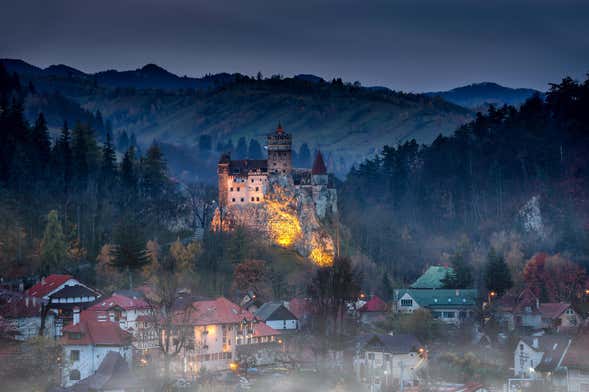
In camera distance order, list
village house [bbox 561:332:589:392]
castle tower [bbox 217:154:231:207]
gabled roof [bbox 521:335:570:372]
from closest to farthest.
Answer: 1. village house [bbox 561:332:589:392]
2. gabled roof [bbox 521:335:570:372]
3. castle tower [bbox 217:154:231:207]

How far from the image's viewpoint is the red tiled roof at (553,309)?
242 feet

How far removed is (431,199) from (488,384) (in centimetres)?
6952

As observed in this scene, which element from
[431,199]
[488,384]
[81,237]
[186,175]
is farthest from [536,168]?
[186,175]

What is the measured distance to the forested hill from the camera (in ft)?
347

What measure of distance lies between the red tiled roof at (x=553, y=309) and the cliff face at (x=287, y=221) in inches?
1264

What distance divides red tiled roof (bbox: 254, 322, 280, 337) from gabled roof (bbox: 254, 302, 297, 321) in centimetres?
336

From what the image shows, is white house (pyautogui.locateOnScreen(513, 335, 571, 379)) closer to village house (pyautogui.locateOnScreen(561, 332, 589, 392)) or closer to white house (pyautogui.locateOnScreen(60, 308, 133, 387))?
village house (pyautogui.locateOnScreen(561, 332, 589, 392))

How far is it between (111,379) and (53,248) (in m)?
29.6

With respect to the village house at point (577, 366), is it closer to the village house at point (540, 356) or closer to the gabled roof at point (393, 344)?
the village house at point (540, 356)

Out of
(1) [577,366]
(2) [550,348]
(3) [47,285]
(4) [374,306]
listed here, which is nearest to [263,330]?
(4) [374,306]

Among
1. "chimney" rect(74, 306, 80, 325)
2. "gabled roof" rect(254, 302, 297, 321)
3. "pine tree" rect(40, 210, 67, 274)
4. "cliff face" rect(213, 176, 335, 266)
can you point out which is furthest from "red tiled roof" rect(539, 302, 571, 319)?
"pine tree" rect(40, 210, 67, 274)

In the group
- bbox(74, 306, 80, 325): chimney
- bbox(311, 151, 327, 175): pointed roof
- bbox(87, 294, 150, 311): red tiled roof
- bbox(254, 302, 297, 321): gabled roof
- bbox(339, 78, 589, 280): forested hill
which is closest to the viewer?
bbox(74, 306, 80, 325): chimney

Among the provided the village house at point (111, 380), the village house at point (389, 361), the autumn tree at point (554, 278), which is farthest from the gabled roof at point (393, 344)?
the autumn tree at point (554, 278)

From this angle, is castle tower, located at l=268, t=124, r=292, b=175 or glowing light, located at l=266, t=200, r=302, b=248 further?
castle tower, located at l=268, t=124, r=292, b=175
